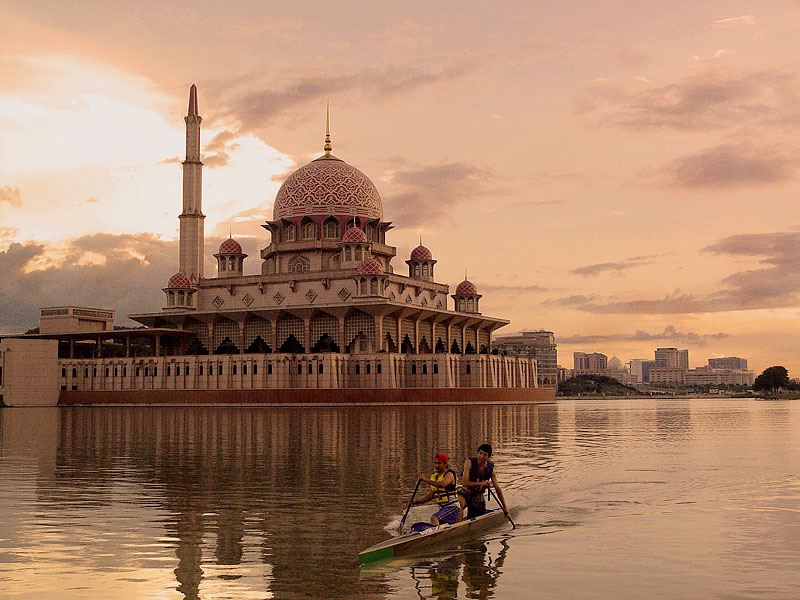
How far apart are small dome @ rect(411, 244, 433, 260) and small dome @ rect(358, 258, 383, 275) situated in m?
19.4

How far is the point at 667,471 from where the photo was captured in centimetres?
2736

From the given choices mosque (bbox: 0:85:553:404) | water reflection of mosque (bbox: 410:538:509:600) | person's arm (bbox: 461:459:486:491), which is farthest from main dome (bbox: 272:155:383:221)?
water reflection of mosque (bbox: 410:538:509:600)

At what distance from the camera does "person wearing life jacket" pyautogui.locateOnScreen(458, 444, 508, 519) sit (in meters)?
17.3

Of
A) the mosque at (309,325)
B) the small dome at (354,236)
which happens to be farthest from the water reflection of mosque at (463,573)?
the small dome at (354,236)

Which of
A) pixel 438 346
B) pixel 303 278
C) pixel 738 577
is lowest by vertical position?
pixel 738 577

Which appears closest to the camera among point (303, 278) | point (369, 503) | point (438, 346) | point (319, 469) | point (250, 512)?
point (250, 512)

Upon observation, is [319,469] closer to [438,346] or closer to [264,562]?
[264,562]

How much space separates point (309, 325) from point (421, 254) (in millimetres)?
20432

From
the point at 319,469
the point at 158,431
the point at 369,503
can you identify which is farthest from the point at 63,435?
the point at 369,503

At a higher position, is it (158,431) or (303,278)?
(303,278)

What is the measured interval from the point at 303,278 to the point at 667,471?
74.9 m

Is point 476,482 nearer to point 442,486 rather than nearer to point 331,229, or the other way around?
point 442,486

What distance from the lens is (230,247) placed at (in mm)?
107938

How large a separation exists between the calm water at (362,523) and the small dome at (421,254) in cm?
7631
